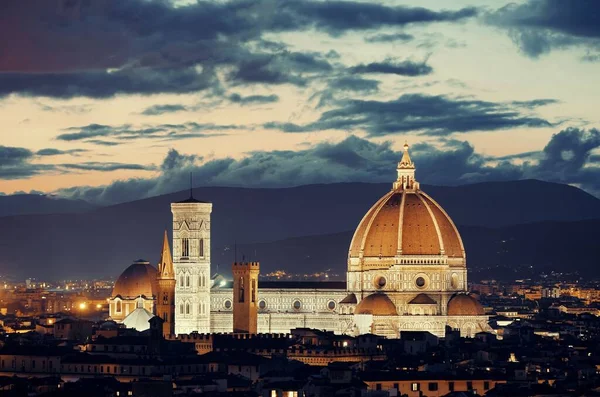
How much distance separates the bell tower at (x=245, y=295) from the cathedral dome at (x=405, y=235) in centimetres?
833

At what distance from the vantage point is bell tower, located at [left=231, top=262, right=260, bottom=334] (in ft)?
560

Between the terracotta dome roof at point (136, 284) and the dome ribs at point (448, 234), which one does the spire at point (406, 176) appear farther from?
the terracotta dome roof at point (136, 284)

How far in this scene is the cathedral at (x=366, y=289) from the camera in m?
171

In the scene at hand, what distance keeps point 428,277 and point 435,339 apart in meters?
17.2

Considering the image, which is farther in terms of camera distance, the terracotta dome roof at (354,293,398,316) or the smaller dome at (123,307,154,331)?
the smaller dome at (123,307,154,331)

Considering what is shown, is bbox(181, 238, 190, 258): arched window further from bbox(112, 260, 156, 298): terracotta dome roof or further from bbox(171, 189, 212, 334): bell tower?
bbox(112, 260, 156, 298): terracotta dome roof

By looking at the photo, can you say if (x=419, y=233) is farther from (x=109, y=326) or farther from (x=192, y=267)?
(x=109, y=326)

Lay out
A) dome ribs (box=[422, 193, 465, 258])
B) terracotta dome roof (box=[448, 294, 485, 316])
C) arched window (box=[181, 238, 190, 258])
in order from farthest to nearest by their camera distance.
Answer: arched window (box=[181, 238, 190, 258]) → dome ribs (box=[422, 193, 465, 258]) → terracotta dome roof (box=[448, 294, 485, 316])

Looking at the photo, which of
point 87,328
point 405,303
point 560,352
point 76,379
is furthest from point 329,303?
point 76,379

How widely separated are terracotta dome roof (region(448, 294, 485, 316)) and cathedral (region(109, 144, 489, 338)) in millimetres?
69

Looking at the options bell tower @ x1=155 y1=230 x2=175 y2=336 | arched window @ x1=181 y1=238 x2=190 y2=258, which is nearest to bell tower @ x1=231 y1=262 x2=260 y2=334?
arched window @ x1=181 y1=238 x2=190 y2=258

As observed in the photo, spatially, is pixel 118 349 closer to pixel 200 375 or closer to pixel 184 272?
pixel 200 375

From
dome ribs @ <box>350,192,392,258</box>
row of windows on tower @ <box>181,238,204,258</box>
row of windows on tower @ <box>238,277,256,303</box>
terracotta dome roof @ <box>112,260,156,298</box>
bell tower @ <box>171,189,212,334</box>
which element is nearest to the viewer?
row of windows on tower @ <box>238,277,256,303</box>

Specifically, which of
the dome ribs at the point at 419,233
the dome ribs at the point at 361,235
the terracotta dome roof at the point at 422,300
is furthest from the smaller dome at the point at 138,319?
the dome ribs at the point at 419,233
